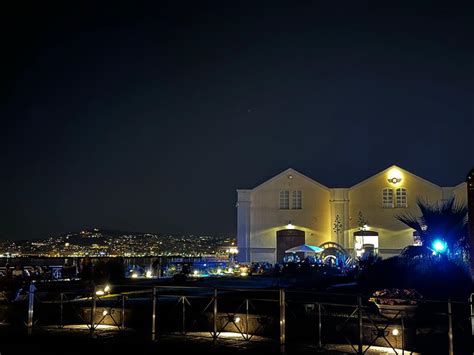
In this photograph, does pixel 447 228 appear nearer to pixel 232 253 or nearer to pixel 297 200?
pixel 297 200

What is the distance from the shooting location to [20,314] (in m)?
19.1

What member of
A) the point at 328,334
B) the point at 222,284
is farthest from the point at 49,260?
the point at 328,334

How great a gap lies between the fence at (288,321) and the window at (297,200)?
24.0 meters

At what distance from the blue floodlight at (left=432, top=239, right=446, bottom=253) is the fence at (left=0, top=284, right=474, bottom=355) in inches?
194

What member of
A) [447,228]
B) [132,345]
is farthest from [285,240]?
[132,345]

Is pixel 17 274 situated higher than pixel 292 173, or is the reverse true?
pixel 292 173

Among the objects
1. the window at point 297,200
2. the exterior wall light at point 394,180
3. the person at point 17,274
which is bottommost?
the person at point 17,274

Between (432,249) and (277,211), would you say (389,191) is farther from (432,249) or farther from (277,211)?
(432,249)

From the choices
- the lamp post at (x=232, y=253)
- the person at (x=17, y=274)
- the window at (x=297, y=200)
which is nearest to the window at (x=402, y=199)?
the window at (x=297, y=200)

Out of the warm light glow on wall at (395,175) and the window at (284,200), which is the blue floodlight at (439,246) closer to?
the warm light glow on wall at (395,175)

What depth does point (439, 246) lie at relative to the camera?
23.9 meters

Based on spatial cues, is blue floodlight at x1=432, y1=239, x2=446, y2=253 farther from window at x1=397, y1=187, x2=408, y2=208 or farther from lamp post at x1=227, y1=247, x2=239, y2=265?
lamp post at x1=227, y1=247, x2=239, y2=265

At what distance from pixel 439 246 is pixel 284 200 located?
75.1 ft

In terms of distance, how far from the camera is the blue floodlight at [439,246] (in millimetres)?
23578
